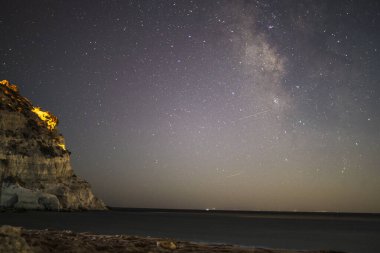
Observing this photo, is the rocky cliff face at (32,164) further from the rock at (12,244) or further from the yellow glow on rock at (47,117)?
the rock at (12,244)

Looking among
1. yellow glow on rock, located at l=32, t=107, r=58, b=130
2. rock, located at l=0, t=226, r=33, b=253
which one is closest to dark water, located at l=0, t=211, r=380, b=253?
rock, located at l=0, t=226, r=33, b=253

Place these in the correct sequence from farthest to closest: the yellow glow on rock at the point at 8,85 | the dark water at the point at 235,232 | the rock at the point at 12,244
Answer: the yellow glow on rock at the point at 8,85
the dark water at the point at 235,232
the rock at the point at 12,244

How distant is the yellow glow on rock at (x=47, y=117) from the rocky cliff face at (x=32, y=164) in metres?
0.54

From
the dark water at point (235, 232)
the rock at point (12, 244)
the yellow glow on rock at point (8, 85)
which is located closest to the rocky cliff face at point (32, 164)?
the yellow glow on rock at point (8, 85)

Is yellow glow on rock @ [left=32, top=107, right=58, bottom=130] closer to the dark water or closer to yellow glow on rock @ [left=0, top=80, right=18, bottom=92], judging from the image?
yellow glow on rock @ [left=0, top=80, right=18, bottom=92]

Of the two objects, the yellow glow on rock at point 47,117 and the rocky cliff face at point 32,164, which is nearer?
the rocky cliff face at point 32,164

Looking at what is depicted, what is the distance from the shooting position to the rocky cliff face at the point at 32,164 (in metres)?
96.4

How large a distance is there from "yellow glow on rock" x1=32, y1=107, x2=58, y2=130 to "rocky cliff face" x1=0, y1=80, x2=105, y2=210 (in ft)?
1.76

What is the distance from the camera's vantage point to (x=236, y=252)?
2311cm

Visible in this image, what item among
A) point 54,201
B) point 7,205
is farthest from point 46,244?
point 54,201

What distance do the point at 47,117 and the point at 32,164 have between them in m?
31.6

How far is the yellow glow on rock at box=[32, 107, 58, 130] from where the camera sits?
13088 centimetres

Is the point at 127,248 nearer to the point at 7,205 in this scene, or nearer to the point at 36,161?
the point at 7,205

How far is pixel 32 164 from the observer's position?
344 feet
